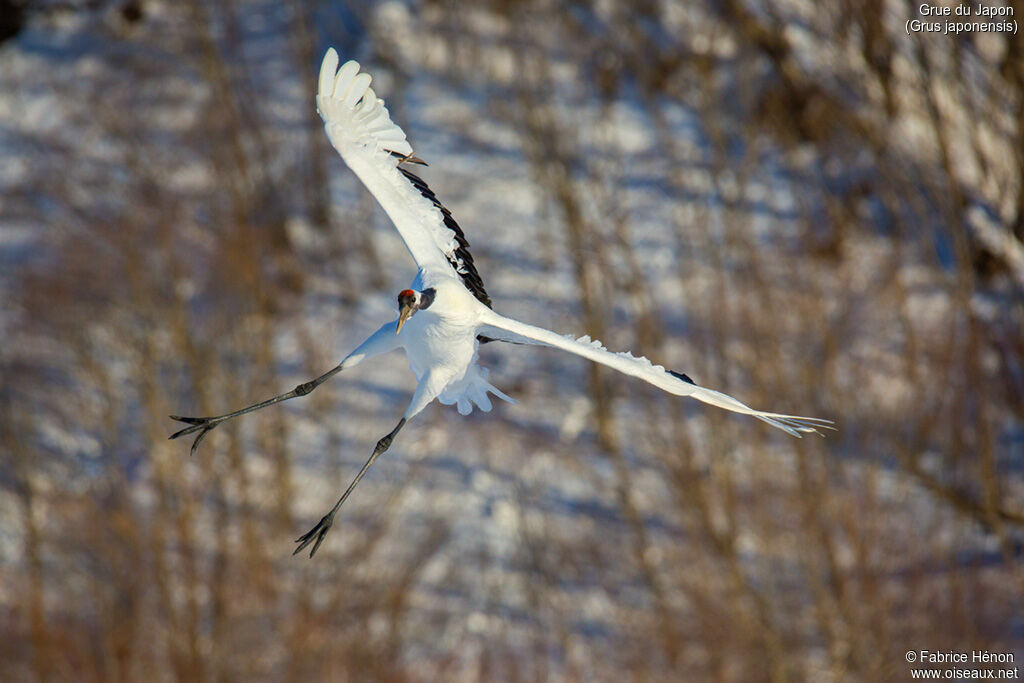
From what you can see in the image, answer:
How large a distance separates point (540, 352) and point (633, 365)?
1334cm

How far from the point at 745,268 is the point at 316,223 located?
677 cm

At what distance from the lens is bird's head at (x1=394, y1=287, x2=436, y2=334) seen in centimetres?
450

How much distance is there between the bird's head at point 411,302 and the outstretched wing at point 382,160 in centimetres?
30

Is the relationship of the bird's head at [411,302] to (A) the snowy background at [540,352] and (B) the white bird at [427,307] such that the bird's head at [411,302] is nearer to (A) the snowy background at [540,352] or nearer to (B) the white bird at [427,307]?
(B) the white bird at [427,307]

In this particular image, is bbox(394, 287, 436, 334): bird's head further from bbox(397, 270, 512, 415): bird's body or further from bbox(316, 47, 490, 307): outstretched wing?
bbox(316, 47, 490, 307): outstretched wing

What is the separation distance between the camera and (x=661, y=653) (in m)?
16.0

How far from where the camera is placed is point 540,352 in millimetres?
17859

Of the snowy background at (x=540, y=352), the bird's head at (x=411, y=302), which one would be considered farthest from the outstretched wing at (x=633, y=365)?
the snowy background at (x=540, y=352)

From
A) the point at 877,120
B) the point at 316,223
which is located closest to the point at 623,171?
the point at 877,120

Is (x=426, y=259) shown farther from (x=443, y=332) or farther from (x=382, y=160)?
(x=382, y=160)

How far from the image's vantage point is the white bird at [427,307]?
4574 mm

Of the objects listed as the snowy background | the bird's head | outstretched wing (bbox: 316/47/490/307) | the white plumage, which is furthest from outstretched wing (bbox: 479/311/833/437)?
the snowy background

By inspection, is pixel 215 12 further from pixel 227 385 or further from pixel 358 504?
pixel 358 504

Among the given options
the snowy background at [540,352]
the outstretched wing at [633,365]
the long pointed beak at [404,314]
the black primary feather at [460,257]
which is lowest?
the outstretched wing at [633,365]
